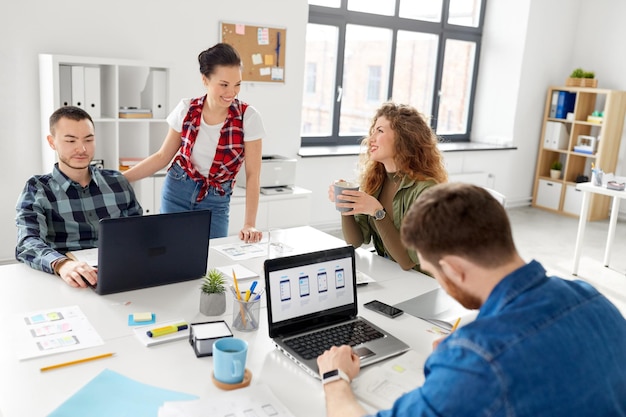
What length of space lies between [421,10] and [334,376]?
5.39 meters

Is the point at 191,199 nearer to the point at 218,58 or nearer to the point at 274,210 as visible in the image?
the point at 218,58

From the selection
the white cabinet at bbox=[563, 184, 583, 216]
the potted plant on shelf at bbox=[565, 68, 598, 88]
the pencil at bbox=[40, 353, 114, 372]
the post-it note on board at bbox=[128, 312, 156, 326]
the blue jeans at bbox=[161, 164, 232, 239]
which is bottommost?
the white cabinet at bbox=[563, 184, 583, 216]

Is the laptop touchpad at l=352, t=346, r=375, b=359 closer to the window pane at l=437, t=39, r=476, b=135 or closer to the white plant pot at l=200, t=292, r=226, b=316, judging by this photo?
the white plant pot at l=200, t=292, r=226, b=316

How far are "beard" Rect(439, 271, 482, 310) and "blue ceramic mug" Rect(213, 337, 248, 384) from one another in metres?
0.53

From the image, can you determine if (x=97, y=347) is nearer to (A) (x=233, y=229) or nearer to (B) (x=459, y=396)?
(B) (x=459, y=396)

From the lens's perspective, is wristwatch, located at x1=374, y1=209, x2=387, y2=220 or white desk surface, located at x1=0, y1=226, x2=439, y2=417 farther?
wristwatch, located at x1=374, y1=209, x2=387, y2=220

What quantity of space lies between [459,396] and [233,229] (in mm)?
3448

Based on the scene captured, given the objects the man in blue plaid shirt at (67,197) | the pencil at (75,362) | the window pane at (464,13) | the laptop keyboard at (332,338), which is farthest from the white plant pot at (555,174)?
the pencil at (75,362)

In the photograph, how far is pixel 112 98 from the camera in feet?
12.8

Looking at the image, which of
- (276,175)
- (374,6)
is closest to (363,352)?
(276,175)

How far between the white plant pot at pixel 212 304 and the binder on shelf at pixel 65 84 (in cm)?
245

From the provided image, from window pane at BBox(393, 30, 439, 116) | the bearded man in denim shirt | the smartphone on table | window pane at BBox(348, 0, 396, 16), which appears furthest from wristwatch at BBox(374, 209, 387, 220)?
window pane at BBox(393, 30, 439, 116)

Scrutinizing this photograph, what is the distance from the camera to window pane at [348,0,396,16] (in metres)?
5.65

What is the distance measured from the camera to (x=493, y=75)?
265 inches
